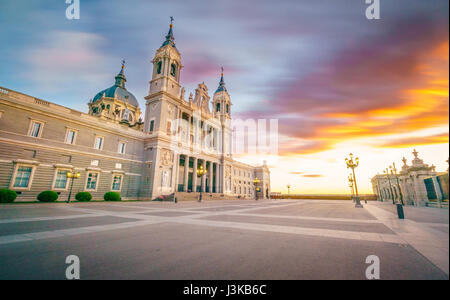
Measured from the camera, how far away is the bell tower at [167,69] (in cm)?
3475

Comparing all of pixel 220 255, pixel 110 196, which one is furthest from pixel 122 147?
pixel 220 255

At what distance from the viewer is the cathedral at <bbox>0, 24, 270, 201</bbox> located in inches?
752

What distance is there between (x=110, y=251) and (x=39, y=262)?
3.82 ft

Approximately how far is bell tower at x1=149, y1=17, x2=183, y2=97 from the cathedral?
18 cm

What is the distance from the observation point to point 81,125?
24156 millimetres

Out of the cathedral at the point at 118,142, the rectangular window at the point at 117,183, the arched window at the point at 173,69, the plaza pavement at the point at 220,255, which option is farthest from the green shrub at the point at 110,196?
the arched window at the point at 173,69

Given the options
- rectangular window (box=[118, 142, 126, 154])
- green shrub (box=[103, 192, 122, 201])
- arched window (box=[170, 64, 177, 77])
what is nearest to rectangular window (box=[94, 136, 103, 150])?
rectangular window (box=[118, 142, 126, 154])

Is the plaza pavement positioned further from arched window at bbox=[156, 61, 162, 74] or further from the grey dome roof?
the grey dome roof

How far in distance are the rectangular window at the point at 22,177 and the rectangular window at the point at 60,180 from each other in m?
2.32

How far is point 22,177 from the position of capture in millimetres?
18812

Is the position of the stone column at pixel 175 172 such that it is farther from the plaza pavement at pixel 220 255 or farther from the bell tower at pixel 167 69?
the plaza pavement at pixel 220 255

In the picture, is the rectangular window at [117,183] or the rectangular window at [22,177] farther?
the rectangular window at [117,183]

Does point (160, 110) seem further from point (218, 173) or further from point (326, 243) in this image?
point (326, 243)
